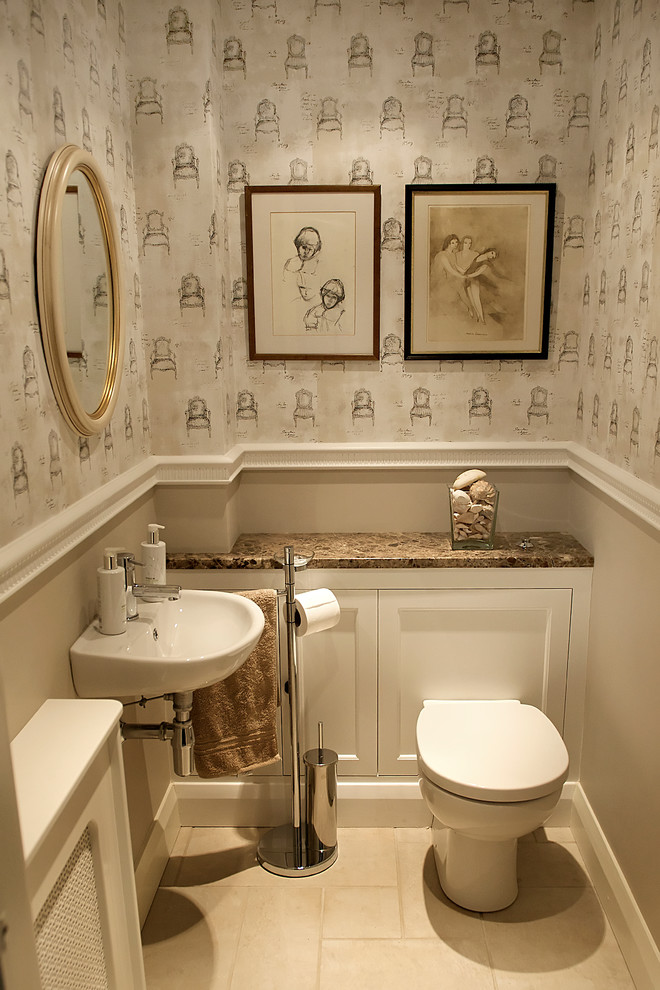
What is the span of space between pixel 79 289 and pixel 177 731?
43.2 inches

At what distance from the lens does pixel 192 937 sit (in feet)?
6.74

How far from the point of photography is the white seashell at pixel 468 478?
242cm

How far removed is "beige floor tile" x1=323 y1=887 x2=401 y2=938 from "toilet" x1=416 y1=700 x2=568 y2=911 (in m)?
0.16

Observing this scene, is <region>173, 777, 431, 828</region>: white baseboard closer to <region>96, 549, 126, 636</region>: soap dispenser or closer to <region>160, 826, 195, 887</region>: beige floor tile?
<region>160, 826, 195, 887</region>: beige floor tile

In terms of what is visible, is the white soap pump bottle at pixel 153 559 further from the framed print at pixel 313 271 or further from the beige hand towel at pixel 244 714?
the framed print at pixel 313 271

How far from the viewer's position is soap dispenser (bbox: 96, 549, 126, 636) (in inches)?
69.0

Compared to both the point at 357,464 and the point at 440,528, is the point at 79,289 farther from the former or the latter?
the point at 440,528

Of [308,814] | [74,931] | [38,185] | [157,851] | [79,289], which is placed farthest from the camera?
[308,814]

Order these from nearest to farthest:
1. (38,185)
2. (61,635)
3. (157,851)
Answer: (38,185)
(61,635)
(157,851)

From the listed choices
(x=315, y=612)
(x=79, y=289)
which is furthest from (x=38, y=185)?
(x=315, y=612)

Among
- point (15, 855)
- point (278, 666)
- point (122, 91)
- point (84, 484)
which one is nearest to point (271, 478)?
point (278, 666)

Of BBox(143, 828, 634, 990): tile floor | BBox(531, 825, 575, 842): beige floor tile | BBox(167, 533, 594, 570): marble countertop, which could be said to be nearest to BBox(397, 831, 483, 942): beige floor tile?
BBox(143, 828, 634, 990): tile floor

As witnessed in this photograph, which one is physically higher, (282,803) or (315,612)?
(315,612)

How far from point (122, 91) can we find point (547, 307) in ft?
4.50
